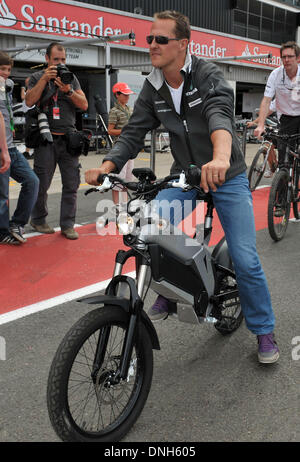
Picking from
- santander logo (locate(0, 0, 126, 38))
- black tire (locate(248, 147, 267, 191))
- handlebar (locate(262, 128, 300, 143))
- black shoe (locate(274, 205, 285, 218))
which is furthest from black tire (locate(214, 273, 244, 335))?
santander logo (locate(0, 0, 126, 38))

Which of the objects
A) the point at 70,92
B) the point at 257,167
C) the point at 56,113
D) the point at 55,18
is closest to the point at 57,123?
the point at 56,113

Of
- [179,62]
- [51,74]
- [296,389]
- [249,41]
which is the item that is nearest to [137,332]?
[296,389]

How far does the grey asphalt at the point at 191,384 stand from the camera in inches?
96.0

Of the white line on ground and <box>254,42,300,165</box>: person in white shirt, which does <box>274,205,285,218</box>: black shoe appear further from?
the white line on ground

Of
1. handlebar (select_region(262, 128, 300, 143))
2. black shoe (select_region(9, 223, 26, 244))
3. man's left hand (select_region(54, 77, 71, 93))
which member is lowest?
black shoe (select_region(9, 223, 26, 244))

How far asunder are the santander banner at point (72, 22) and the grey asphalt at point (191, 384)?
11.7 m

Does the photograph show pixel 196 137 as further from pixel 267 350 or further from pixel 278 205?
pixel 278 205

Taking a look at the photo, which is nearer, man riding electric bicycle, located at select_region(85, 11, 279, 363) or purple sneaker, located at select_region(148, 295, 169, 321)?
man riding electric bicycle, located at select_region(85, 11, 279, 363)

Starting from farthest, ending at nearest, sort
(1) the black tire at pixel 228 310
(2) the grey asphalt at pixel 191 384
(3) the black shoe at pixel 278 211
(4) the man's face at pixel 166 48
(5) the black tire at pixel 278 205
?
1. (3) the black shoe at pixel 278 211
2. (5) the black tire at pixel 278 205
3. (1) the black tire at pixel 228 310
4. (4) the man's face at pixel 166 48
5. (2) the grey asphalt at pixel 191 384

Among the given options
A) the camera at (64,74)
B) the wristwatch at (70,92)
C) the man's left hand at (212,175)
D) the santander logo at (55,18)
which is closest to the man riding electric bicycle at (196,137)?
the man's left hand at (212,175)

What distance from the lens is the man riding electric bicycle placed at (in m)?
2.65

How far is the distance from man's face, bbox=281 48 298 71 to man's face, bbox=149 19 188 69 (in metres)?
3.99

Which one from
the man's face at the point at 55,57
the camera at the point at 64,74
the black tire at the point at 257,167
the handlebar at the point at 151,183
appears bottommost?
the black tire at the point at 257,167

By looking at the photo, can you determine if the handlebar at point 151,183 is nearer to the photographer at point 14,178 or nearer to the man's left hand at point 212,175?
the man's left hand at point 212,175
